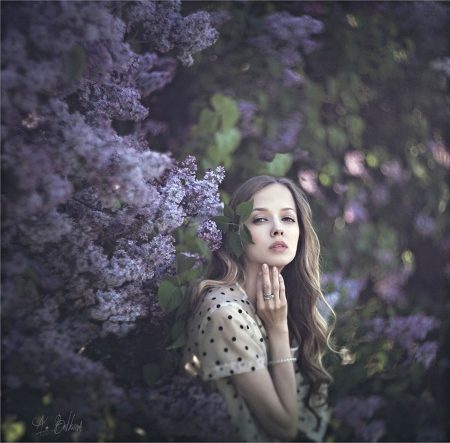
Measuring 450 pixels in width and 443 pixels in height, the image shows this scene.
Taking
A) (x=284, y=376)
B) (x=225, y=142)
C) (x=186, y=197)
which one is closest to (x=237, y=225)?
(x=186, y=197)

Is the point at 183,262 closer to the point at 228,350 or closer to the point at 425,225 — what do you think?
the point at 228,350

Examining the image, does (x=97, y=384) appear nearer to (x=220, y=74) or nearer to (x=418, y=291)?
(x=220, y=74)

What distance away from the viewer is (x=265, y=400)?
1098 millimetres

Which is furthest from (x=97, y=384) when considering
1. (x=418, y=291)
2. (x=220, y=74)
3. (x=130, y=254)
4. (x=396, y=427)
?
(x=418, y=291)

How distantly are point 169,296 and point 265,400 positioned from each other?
358 millimetres

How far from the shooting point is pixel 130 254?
1.09 metres

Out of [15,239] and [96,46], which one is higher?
[96,46]

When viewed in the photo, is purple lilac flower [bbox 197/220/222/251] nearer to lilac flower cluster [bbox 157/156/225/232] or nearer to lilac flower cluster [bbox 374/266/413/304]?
lilac flower cluster [bbox 157/156/225/232]

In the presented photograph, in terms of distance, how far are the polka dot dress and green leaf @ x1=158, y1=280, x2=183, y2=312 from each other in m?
0.07

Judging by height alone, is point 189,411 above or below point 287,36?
below

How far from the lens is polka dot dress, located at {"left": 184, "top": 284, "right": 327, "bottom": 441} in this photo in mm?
1117

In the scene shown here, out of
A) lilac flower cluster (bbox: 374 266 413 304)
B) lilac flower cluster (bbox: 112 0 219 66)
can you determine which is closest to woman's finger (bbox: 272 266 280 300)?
lilac flower cluster (bbox: 112 0 219 66)

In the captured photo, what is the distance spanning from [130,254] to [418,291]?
7.16 feet

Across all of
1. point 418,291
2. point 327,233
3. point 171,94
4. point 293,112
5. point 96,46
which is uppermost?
point 96,46
